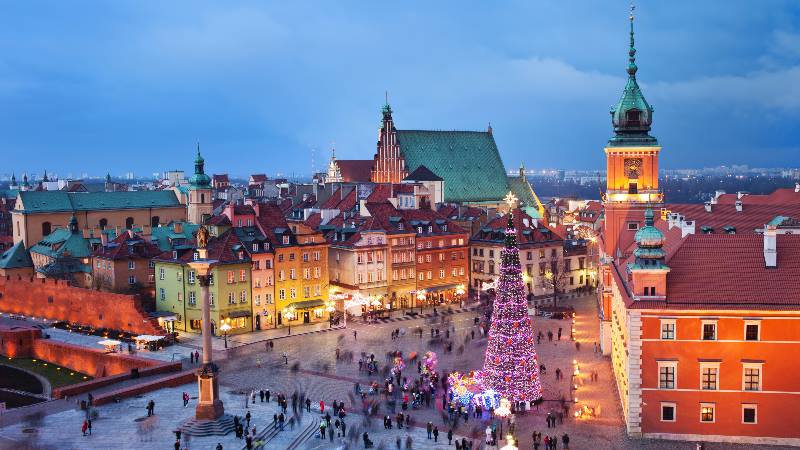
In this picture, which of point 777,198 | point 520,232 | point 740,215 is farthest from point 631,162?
point 520,232

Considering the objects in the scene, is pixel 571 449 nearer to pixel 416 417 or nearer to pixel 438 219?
pixel 416 417

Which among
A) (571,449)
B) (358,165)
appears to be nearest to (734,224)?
(571,449)

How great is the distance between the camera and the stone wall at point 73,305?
61.7 m

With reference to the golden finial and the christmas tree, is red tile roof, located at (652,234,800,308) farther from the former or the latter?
the golden finial

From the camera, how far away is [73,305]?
67.4m

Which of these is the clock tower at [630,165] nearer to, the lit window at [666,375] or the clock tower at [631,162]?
the clock tower at [631,162]

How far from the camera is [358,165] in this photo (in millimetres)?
138750

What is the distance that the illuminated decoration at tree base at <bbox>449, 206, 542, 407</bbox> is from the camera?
40.3 metres

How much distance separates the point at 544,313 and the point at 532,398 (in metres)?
29.0

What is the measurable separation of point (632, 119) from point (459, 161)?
5431 cm

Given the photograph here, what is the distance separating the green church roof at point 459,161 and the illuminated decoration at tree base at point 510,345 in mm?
69984

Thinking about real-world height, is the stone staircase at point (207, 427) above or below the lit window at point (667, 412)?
below

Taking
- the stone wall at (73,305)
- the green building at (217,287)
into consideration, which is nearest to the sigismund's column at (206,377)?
the stone wall at (73,305)

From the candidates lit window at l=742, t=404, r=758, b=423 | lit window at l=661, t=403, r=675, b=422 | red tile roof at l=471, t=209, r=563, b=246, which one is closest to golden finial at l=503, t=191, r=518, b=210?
red tile roof at l=471, t=209, r=563, b=246
